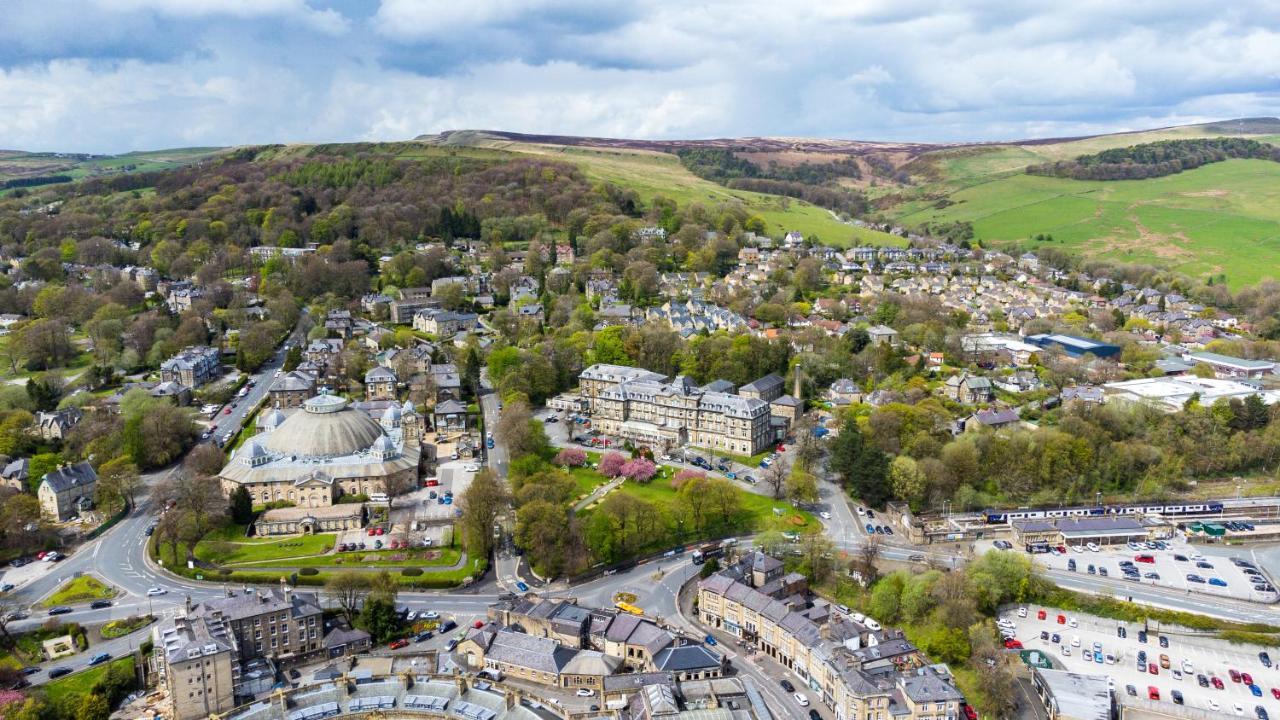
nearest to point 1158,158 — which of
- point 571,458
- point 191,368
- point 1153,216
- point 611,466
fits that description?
point 1153,216

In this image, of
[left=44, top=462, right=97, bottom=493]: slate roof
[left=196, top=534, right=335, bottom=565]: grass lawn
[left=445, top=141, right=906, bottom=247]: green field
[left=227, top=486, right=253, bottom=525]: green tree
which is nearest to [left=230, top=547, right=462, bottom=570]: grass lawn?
[left=196, top=534, right=335, bottom=565]: grass lawn

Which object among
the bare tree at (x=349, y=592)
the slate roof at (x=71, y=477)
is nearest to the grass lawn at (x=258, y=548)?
the bare tree at (x=349, y=592)

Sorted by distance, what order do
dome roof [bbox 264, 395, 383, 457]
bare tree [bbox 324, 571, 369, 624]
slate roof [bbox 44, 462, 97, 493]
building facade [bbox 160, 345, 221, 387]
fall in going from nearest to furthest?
bare tree [bbox 324, 571, 369, 624]
slate roof [bbox 44, 462, 97, 493]
dome roof [bbox 264, 395, 383, 457]
building facade [bbox 160, 345, 221, 387]

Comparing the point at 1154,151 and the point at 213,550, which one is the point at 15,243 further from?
the point at 1154,151

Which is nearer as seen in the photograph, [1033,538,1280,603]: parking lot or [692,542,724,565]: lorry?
[1033,538,1280,603]: parking lot

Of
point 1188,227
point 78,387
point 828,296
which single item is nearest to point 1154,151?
point 1188,227

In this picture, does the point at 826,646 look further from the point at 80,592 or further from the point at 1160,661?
the point at 80,592

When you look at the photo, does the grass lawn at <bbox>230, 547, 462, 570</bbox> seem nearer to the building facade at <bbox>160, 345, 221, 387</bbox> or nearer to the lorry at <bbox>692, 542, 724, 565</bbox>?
the lorry at <bbox>692, 542, 724, 565</bbox>
